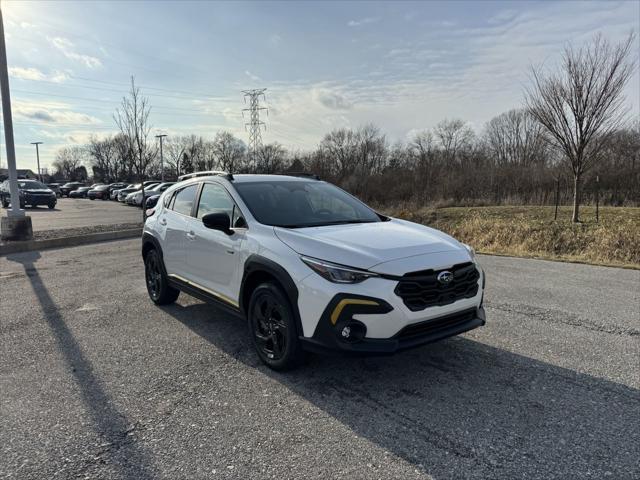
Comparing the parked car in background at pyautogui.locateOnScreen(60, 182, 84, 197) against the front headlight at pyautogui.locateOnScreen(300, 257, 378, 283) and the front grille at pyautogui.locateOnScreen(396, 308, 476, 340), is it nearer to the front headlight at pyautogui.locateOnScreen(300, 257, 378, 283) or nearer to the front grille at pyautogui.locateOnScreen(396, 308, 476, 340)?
the front headlight at pyautogui.locateOnScreen(300, 257, 378, 283)

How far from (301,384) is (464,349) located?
5.60ft

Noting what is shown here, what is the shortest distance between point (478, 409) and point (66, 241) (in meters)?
11.9

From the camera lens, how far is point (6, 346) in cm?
453

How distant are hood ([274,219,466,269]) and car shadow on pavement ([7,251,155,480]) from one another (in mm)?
1758

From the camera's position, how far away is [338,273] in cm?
328

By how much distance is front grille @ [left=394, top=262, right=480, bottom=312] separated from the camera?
3260mm

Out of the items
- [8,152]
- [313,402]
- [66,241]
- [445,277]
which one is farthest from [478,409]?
[8,152]

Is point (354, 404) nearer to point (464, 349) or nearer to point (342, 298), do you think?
point (342, 298)

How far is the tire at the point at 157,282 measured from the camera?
19.0 feet

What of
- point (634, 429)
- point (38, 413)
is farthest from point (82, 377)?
point (634, 429)

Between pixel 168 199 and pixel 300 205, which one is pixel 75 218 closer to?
pixel 168 199

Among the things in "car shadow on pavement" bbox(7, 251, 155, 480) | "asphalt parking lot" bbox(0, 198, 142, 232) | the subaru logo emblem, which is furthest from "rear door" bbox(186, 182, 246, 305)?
"asphalt parking lot" bbox(0, 198, 142, 232)

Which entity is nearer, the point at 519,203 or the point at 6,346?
the point at 6,346

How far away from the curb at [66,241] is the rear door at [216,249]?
8.15 meters
